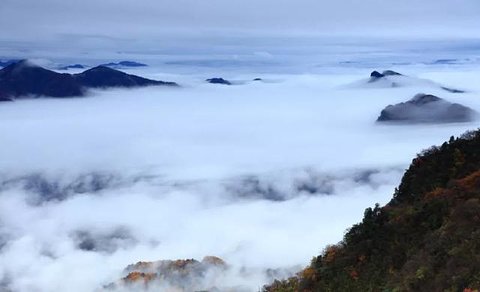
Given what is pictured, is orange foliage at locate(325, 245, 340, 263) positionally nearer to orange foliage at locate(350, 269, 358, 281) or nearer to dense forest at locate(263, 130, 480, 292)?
dense forest at locate(263, 130, 480, 292)

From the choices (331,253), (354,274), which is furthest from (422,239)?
(331,253)

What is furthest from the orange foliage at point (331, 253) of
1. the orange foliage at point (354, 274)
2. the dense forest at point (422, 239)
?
the orange foliage at point (354, 274)

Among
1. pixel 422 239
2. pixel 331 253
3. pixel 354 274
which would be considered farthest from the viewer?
pixel 331 253

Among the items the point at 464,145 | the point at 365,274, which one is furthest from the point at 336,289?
the point at 464,145

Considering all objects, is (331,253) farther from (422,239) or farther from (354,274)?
(422,239)

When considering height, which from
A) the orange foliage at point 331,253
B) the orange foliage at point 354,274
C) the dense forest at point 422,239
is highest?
the dense forest at point 422,239

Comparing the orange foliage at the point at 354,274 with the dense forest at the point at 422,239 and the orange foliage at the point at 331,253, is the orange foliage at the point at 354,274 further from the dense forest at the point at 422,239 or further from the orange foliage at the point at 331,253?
the orange foliage at the point at 331,253

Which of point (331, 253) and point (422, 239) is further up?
point (422, 239)

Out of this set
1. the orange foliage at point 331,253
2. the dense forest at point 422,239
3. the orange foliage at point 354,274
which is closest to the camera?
the dense forest at point 422,239

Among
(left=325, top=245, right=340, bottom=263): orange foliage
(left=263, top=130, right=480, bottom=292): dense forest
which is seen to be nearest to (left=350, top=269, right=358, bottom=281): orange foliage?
(left=263, top=130, right=480, bottom=292): dense forest
